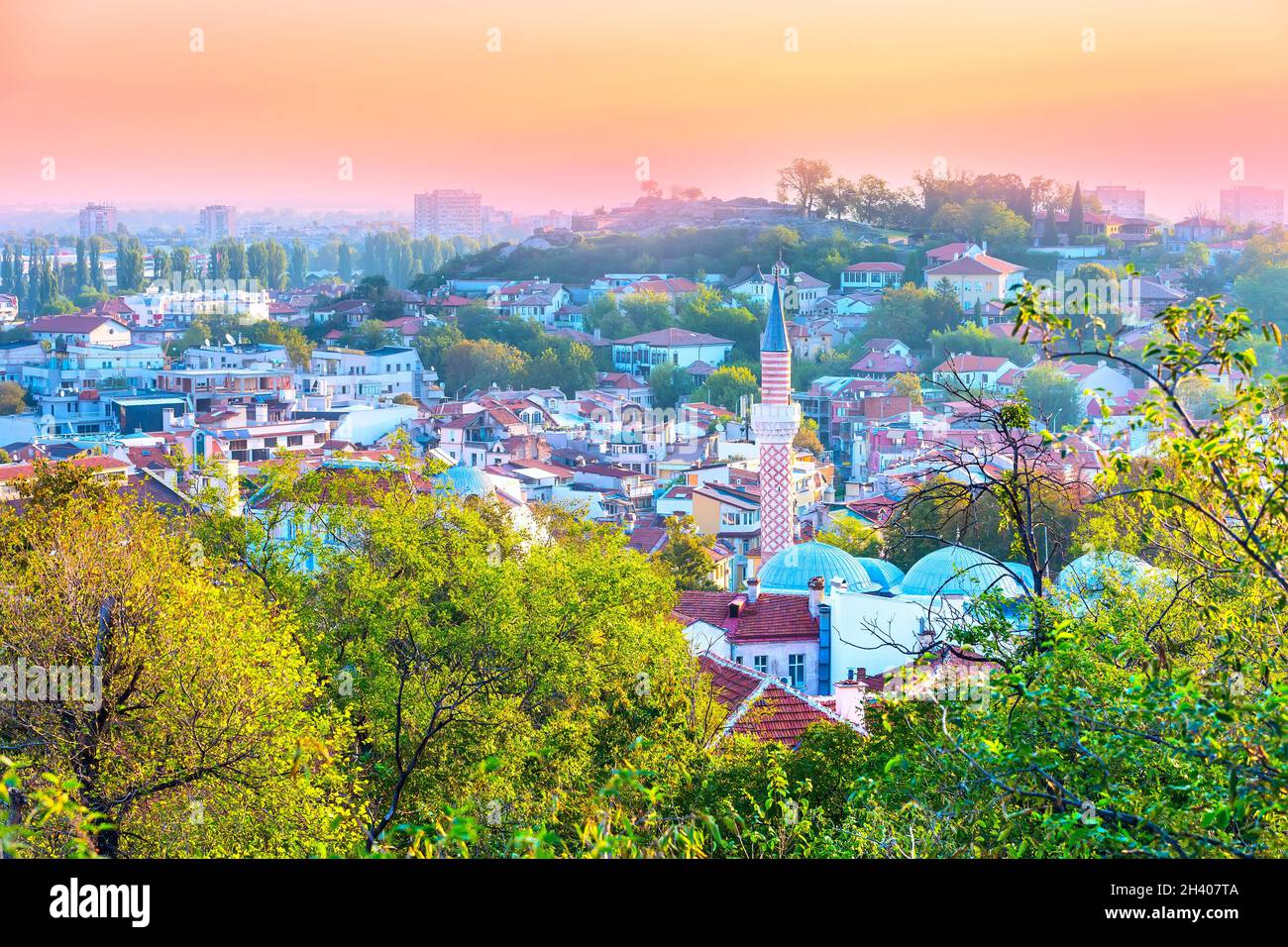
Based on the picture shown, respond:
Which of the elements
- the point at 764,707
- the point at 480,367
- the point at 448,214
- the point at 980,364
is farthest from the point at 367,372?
the point at 448,214

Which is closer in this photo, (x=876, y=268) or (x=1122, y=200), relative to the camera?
(x=876, y=268)

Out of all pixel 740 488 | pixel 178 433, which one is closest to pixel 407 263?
pixel 178 433

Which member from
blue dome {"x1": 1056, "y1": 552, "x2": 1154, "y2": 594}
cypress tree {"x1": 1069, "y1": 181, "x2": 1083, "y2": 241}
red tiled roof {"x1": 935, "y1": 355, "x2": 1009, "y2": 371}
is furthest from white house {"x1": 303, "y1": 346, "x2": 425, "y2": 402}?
blue dome {"x1": 1056, "y1": 552, "x2": 1154, "y2": 594}

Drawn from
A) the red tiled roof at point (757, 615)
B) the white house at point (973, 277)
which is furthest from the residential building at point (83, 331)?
the red tiled roof at point (757, 615)

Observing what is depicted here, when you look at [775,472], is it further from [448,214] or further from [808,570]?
[448,214]

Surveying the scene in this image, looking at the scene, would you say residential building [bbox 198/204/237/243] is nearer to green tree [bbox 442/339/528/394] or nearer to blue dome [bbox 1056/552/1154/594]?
green tree [bbox 442/339/528/394]

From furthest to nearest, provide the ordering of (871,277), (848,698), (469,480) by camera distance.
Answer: (871,277), (469,480), (848,698)

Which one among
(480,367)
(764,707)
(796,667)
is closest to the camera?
(764,707)

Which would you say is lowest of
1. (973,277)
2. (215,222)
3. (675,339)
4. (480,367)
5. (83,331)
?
(480,367)
